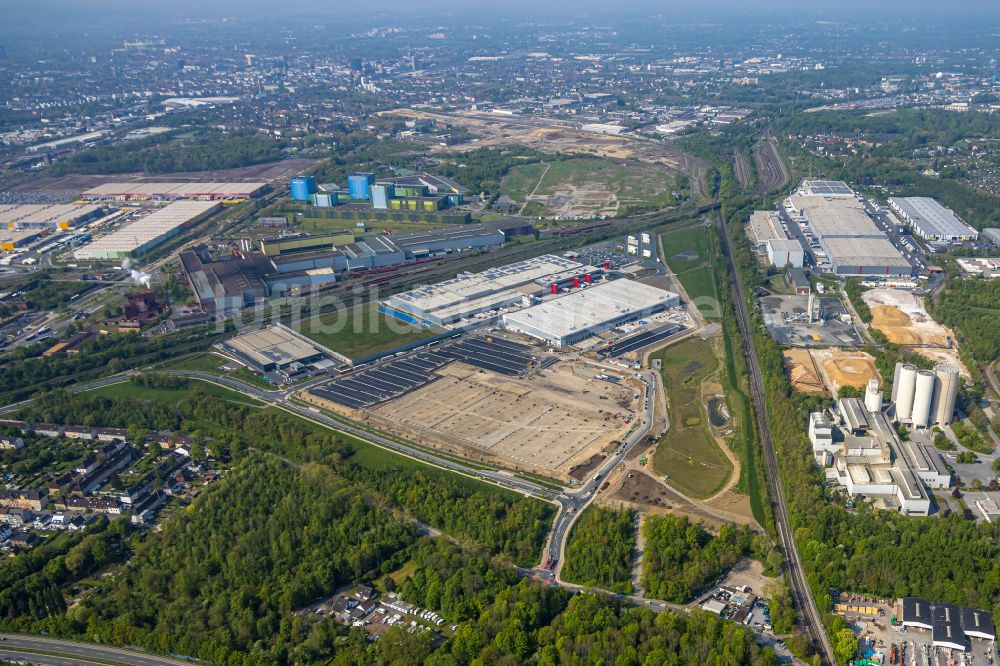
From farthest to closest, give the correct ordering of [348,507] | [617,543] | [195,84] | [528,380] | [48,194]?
[195,84] < [48,194] < [528,380] < [348,507] < [617,543]

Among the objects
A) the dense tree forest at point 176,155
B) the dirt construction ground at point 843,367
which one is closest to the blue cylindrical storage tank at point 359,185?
the dense tree forest at point 176,155

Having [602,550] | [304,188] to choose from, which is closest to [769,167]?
[304,188]

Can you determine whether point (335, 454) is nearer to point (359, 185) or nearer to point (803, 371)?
point (803, 371)

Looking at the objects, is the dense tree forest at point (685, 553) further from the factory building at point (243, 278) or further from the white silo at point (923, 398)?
the factory building at point (243, 278)

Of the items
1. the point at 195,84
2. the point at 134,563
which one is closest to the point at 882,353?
the point at 134,563

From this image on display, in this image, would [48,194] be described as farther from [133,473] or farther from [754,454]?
[754,454]

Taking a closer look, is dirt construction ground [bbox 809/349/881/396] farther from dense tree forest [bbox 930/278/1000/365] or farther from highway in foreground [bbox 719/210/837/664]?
dense tree forest [bbox 930/278/1000/365]

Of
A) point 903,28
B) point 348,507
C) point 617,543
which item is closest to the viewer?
point 617,543
